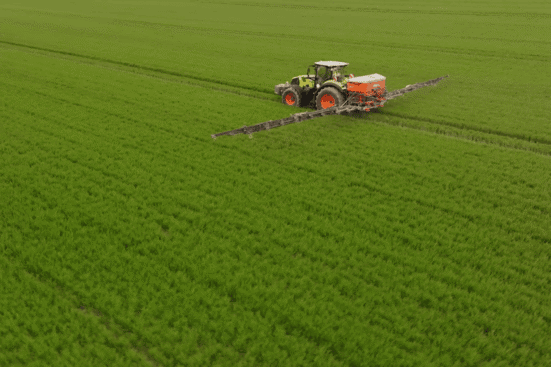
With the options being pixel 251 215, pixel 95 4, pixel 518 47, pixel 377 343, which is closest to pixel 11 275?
pixel 251 215

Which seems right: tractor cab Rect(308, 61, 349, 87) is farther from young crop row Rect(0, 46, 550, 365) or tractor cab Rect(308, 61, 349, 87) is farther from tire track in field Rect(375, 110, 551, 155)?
young crop row Rect(0, 46, 550, 365)

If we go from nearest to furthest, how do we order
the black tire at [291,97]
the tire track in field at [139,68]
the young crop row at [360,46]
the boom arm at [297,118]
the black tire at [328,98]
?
the boom arm at [297,118] → the black tire at [328,98] → the black tire at [291,97] → the young crop row at [360,46] → the tire track in field at [139,68]

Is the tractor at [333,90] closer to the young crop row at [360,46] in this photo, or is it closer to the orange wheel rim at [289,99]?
the orange wheel rim at [289,99]

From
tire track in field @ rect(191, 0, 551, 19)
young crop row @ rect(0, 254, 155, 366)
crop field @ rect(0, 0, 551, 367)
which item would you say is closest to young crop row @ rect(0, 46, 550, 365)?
crop field @ rect(0, 0, 551, 367)

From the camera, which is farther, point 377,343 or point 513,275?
point 513,275

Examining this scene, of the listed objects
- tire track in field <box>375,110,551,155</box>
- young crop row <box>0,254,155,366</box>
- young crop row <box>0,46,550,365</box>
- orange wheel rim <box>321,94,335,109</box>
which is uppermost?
orange wheel rim <box>321,94,335,109</box>

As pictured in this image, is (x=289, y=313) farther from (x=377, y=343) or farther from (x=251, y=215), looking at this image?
(x=251, y=215)

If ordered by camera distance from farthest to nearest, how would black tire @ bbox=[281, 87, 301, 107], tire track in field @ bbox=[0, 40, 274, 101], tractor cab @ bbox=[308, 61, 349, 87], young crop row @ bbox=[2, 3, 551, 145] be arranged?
tire track in field @ bbox=[0, 40, 274, 101] → young crop row @ bbox=[2, 3, 551, 145] → black tire @ bbox=[281, 87, 301, 107] → tractor cab @ bbox=[308, 61, 349, 87]

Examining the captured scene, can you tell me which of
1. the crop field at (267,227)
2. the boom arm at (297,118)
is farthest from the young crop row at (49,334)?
the boom arm at (297,118)
